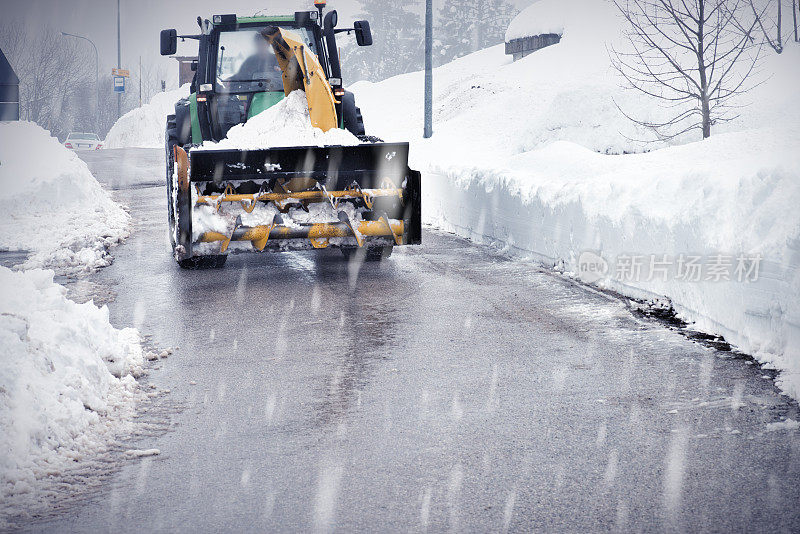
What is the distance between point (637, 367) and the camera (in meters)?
6.18

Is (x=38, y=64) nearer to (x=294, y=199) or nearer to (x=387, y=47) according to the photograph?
(x=387, y=47)

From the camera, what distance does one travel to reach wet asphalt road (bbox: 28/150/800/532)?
3.91 m

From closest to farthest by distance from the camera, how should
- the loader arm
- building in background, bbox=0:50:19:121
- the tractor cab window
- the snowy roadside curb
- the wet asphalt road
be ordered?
the wet asphalt road
the snowy roadside curb
the loader arm
the tractor cab window
building in background, bbox=0:50:19:121

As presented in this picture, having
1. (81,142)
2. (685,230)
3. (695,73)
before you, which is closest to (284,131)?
(685,230)

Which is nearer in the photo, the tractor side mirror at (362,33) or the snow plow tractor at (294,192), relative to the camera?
A: the snow plow tractor at (294,192)

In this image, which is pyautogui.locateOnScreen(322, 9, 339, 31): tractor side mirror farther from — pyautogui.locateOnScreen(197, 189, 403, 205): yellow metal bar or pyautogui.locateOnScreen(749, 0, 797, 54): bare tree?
pyautogui.locateOnScreen(749, 0, 797, 54): bare tree

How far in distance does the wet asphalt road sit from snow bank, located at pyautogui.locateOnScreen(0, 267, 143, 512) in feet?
1.04

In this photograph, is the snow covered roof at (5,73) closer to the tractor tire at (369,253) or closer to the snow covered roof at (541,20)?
the snow covered roof at (541,20)

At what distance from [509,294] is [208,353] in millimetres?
3314

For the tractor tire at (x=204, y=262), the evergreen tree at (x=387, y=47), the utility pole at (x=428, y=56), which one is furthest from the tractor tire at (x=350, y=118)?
the evergreen tree at (x=387, y=47)

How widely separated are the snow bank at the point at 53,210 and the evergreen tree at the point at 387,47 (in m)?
74.7

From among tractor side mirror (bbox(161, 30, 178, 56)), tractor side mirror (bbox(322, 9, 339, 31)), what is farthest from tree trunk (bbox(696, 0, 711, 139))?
tractor side mirror (bbox(161, 30, 178, 56))

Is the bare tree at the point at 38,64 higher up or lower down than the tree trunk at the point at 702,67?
higher up

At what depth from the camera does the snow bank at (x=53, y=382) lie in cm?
432
